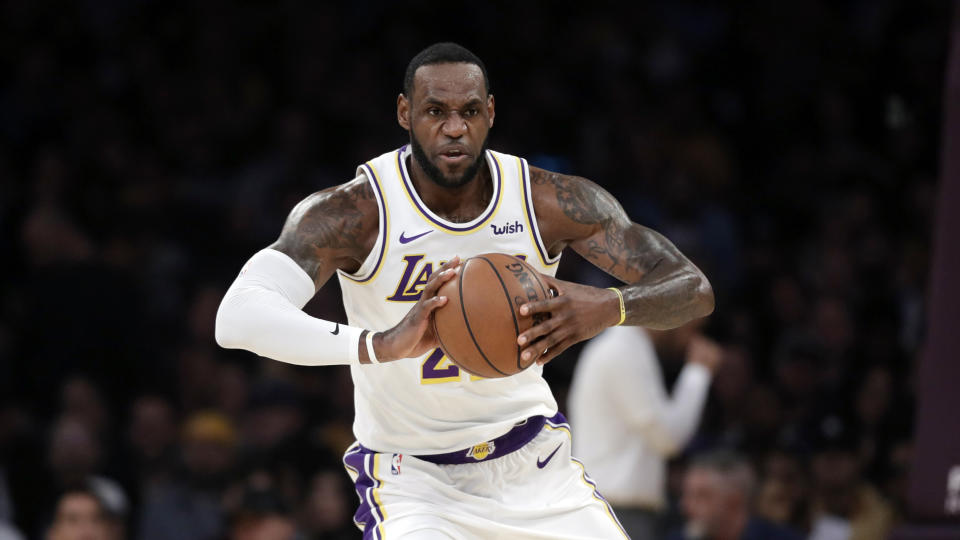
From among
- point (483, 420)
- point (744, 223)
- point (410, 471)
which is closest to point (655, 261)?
Result: point (483, 420)

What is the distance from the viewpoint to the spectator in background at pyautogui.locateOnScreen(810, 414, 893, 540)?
721 centimetres

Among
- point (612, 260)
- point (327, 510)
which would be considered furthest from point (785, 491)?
point (612, 260)

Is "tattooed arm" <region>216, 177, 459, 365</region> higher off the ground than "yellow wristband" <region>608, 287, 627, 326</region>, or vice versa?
"tattooed arm" <region>216, 177, 459, 365</region>

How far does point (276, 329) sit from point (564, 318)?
0.83 metres

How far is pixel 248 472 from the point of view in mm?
7160

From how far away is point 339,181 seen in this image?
9797mm

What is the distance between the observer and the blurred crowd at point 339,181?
299 inches

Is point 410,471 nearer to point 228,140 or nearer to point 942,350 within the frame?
point 942,350

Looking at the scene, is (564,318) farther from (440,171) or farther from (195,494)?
(195,494)

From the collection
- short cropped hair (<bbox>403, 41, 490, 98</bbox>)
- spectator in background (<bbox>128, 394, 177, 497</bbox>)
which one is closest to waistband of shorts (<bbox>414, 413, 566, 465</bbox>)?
short cropped hair (<bbox>403, 41, 490, 98</bbox>)

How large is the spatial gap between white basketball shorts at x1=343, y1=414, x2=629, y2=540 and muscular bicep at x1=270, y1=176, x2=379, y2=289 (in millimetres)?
632

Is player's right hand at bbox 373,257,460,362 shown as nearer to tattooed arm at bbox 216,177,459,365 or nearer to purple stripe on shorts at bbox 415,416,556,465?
tattooed arm at bbox 216,177,459,365

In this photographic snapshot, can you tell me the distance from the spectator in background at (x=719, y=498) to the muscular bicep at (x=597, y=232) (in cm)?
229

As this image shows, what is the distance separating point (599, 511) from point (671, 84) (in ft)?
23.0
